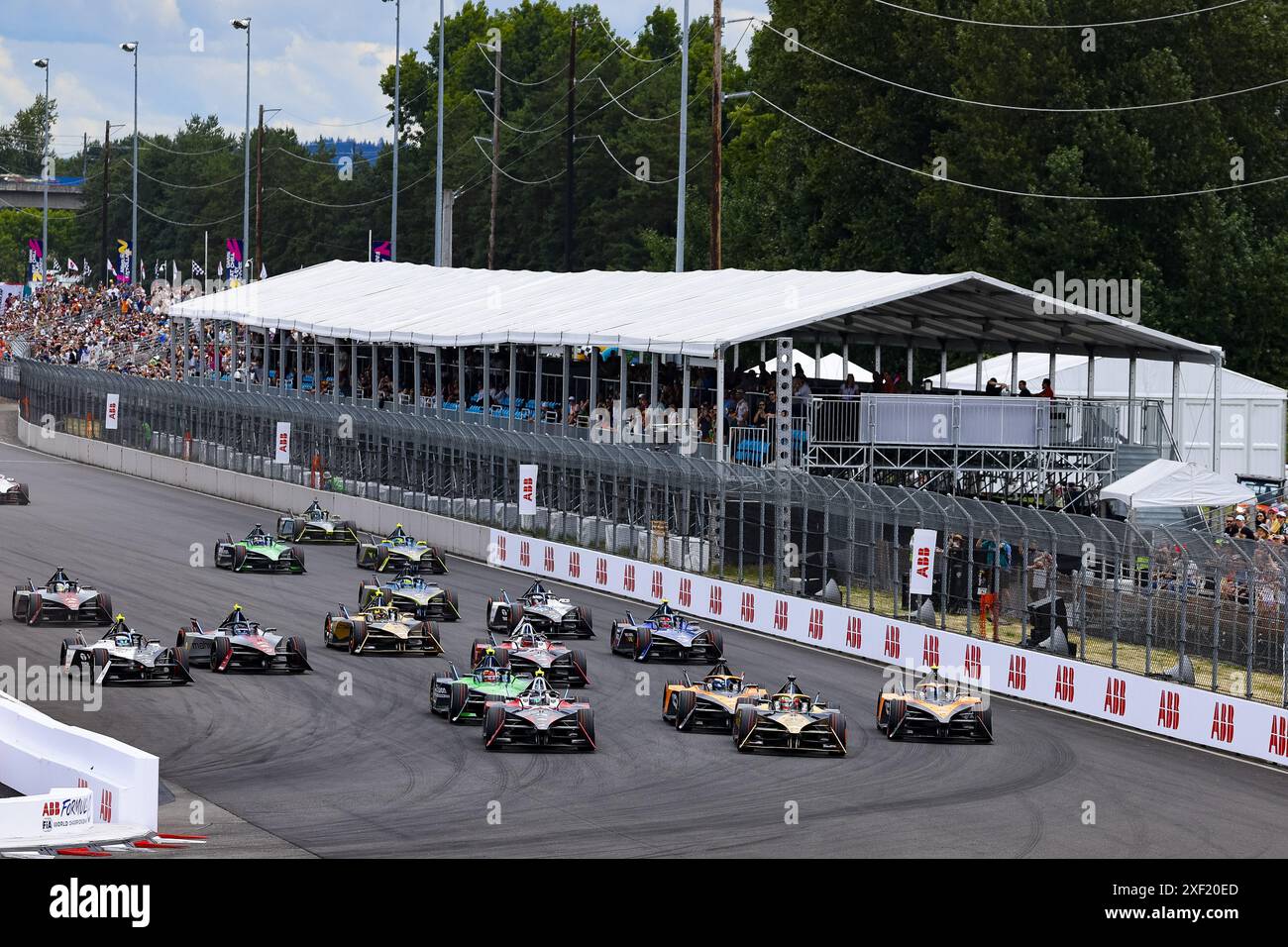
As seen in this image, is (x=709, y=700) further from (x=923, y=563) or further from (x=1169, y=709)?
(x=923, y=563)

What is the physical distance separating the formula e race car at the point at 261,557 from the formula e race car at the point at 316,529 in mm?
5108

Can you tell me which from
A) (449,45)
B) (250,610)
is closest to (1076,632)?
(250,610)

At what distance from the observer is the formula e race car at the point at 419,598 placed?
36250mm

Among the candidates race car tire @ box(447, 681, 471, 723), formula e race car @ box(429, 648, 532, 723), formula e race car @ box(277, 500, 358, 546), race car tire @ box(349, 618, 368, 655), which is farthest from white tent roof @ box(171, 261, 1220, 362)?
race car tire @ box(447, 681, 471, 723)

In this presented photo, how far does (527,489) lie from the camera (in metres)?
45.2

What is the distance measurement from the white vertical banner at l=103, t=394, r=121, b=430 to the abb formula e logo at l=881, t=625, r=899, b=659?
37880mm

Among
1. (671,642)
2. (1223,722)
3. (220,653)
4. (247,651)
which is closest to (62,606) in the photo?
(220,653)

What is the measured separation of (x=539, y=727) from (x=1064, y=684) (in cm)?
897

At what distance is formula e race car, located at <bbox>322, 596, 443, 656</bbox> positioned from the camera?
1297 inches

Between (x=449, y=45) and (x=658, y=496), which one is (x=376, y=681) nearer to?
(x=658, y=496)

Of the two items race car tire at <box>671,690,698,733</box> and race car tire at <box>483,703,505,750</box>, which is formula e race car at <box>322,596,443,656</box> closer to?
race car tire at <box>671,690,698,733</box>

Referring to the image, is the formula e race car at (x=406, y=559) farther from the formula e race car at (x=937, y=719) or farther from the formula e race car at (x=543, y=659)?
the formula e race car at (x=937, y=719)

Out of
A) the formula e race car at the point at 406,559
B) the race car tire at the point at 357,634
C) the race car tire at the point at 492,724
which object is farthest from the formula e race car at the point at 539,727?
the formula e race car at the point at 406,559
